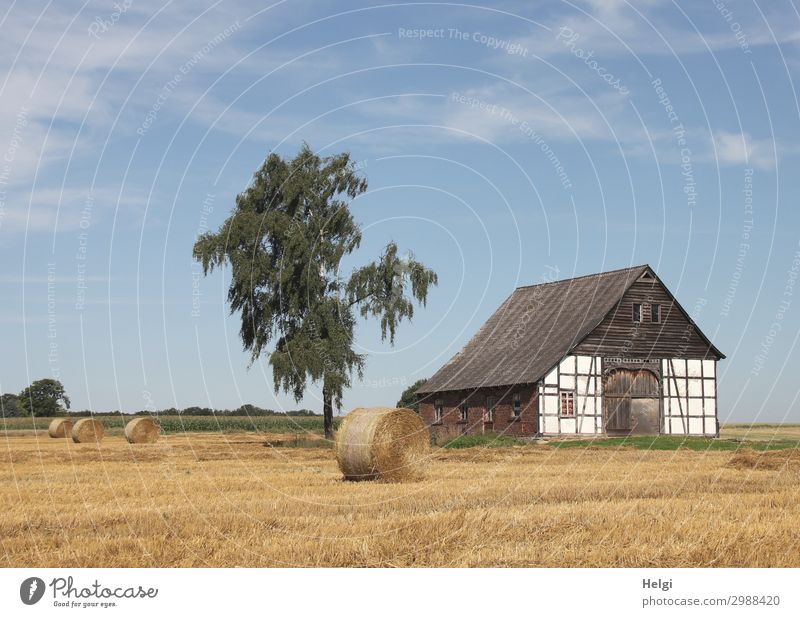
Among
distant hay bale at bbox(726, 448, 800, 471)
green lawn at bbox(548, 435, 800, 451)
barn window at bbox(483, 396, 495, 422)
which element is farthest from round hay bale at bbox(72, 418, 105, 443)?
distant hay bale at bbox(726, 448, 800, 471)

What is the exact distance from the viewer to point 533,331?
169ft

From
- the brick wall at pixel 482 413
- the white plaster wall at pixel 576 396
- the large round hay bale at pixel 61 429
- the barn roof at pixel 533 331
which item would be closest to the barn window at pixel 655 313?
the barn roof at pixel 533 331

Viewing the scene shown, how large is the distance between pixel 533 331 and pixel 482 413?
16.1ft

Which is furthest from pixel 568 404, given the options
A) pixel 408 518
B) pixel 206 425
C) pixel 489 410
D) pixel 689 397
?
pixel 206 425

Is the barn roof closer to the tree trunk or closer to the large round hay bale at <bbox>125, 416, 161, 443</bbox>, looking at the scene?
the tree trunk

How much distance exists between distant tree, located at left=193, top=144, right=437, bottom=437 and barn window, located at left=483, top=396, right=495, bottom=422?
8.01 metres

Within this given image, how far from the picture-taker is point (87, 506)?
15117mm

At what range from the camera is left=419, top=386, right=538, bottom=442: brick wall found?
47.1 meters

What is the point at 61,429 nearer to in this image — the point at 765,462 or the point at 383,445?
the point at 383,445

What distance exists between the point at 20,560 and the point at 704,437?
42.4m

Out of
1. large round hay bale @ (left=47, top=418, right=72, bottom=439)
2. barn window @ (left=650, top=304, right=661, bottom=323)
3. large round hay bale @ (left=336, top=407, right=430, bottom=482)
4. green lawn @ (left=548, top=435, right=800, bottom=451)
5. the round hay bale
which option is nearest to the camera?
large round hay bale @ (left=336, top=407, right=430, bottom=482)

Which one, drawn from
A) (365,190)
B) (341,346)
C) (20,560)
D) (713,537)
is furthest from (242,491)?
(365,190)
